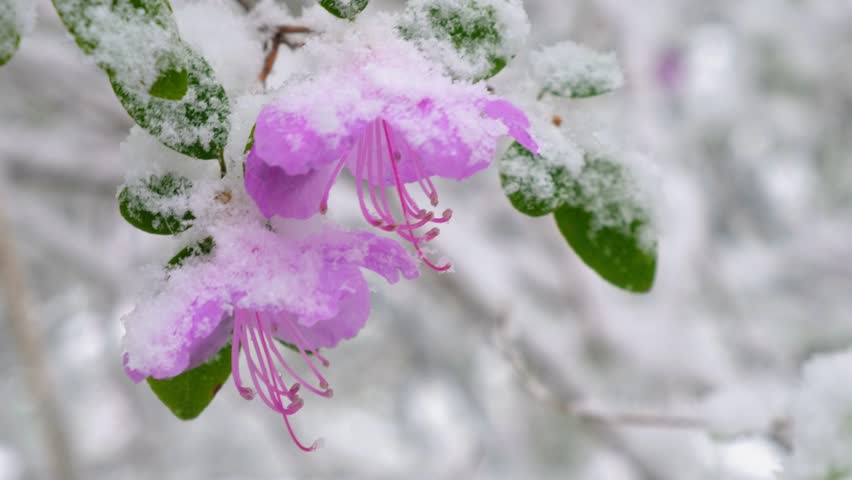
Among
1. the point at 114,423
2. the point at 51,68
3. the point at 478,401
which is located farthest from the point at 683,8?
the point at 114,423

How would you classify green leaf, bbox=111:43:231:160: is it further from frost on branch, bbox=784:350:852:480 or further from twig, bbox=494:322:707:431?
twig, bbox=494:322:707:431

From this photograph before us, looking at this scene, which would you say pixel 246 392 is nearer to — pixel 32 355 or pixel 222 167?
pixel 222 167

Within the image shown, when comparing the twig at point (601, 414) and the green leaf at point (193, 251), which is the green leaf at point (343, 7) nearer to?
the green leaf at point (193, 251)

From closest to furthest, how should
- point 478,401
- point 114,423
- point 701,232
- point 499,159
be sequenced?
1. point 499,159
2. point 701,232
3. point 478,401
4. point 114,423

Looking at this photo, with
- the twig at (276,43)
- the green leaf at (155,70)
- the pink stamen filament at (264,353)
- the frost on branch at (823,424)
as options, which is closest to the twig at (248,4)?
the twig at (276,43)

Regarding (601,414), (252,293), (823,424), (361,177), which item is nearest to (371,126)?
(361,177)

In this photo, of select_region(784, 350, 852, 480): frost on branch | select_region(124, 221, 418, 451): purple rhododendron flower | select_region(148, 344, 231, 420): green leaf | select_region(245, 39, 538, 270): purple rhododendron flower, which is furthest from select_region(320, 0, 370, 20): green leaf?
select_region(784, 350, 852, 480): frost on branch

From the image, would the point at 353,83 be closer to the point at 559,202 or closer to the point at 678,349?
the point at 559,202
